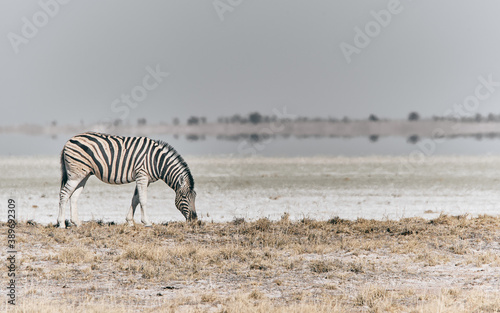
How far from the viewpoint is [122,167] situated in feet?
49.5

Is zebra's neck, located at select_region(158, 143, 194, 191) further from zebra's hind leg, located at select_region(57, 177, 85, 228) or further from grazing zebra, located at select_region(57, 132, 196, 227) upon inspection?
zebra's hind leg, located at select_region(57, 177, 85, 228)

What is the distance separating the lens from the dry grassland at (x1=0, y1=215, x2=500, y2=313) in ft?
29.3

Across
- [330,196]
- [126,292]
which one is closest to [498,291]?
[126,292]

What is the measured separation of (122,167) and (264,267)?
5.55 m

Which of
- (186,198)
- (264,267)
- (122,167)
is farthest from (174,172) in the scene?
(264,267)

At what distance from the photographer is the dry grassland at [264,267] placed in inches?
351

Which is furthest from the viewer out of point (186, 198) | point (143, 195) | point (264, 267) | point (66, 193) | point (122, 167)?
point (186, 198)

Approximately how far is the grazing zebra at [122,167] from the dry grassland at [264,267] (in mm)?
725

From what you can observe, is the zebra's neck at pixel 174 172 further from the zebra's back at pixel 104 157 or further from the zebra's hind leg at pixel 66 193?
the zebra's hind leg at pixel 66 193

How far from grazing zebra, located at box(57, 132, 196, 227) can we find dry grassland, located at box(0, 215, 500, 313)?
2.38 feet

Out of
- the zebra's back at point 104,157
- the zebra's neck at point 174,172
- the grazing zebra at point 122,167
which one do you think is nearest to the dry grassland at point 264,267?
the grazing zebra at point 122,167

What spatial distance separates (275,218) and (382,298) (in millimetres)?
8848

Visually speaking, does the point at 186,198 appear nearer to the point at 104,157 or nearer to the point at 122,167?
the point at 122,167

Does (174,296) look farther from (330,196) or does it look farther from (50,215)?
(330,196)
